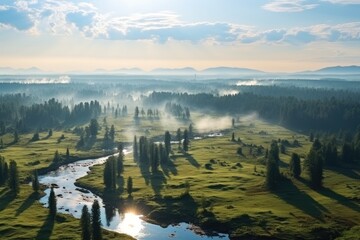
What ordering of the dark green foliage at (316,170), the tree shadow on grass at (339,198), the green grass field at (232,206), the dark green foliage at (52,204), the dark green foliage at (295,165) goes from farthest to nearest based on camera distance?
the dark green foliage at (295,165) < the dark green foliage at (316,170) < the tree shadow on grass at (339,198) < the dark green foliage at (52,204) < the green grass field at (232,206)

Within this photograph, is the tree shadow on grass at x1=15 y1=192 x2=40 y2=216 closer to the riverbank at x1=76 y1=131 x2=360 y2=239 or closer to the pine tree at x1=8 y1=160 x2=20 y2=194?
the pine tree at x1=8 y1=160 x2=20 y2=194

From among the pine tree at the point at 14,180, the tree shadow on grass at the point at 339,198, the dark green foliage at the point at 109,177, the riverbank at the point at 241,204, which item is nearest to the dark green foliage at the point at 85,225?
the riverbank at the point at 241,204

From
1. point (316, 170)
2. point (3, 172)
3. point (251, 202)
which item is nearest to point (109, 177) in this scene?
point (3, 172)

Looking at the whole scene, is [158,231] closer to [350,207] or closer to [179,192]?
[179,192]

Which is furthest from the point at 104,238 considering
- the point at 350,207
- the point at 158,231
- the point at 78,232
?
the point at 350,207

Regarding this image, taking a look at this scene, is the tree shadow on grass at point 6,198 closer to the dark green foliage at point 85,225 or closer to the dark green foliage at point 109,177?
the dark green foliage at point 109,177

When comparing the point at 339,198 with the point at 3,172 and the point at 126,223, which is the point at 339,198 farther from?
the point at 3,172

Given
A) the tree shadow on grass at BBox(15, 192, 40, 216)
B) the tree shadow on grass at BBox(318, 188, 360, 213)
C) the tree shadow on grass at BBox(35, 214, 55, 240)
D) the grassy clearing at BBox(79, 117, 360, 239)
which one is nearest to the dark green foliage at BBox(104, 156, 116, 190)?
the grassy clearing at BBox(79, 117, 360, 239)
